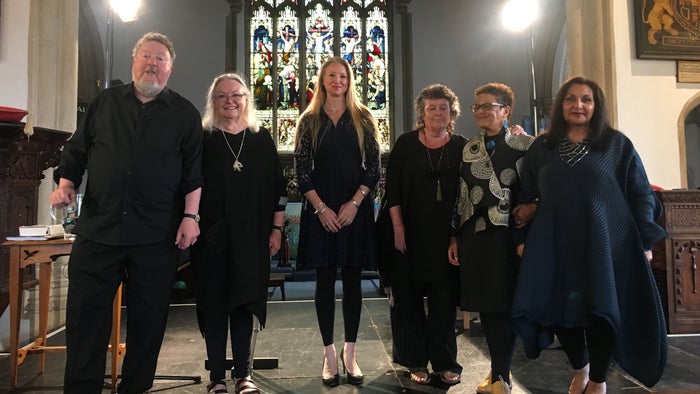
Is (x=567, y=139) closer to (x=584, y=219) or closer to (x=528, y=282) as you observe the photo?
(x=584, y=219)

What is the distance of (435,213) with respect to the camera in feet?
6.88

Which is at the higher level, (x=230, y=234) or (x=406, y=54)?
(x=406, y=54)

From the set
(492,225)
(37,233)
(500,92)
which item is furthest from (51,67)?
(492,225)

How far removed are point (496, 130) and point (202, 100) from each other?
335 inches

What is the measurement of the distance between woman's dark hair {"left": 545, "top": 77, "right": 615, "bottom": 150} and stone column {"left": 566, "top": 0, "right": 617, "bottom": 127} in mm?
2341

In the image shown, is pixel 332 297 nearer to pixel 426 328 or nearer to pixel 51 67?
pixel 426 328

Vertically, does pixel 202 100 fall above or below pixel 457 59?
below

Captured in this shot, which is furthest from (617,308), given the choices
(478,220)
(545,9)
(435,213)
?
(545,9)

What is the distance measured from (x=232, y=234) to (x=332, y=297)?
1.94 feet

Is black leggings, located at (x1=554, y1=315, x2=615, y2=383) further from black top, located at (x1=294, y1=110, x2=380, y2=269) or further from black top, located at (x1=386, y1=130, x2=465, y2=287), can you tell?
black top, located at (x1=294, y1=110, x2=380, y2=269)

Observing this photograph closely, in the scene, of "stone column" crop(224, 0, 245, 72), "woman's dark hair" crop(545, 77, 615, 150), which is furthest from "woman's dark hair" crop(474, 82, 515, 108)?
"stone column" crop(224, 0, 245, 72)

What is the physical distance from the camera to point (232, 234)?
6.36ft

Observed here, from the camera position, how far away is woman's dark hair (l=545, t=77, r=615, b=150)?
183 centimetres

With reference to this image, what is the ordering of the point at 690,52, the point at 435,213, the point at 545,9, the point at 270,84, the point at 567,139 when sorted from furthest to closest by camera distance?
the point at 270,84 → the point at 545,9 → the point at 690,52 → the point at 435,213 → the point at 567,139
